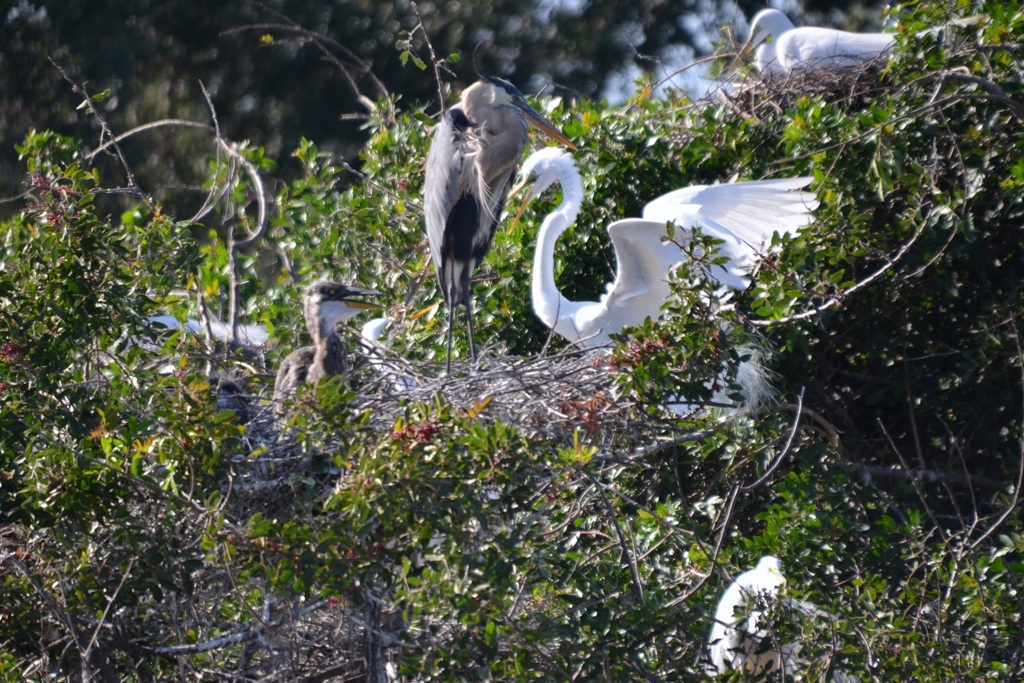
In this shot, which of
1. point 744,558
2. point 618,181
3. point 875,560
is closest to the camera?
point 875,560

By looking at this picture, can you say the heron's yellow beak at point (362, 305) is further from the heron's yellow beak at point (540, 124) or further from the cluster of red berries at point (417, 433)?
the cluster of red berries at point (417, 433)

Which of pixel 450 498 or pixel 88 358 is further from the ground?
pixel 450 498

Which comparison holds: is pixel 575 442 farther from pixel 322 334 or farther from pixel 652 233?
pixel 322 334

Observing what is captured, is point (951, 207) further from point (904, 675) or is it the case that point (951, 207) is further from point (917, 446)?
point (904, 675)

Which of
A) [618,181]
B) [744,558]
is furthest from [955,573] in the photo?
[618,181]

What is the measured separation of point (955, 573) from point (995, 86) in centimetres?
154

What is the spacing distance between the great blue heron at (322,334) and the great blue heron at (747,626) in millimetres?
1703

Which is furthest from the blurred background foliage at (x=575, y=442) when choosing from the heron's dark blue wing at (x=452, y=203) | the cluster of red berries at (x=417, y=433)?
the heron's dark blue wing at (x=452, y=203)

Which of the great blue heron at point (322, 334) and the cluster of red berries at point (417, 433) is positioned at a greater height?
the cluster of red berries at point (417, 433)

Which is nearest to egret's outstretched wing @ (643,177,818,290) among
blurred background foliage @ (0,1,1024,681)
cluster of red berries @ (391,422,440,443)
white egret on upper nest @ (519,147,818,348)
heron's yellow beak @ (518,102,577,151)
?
white egret on upper nest @ (519,147,818,348)

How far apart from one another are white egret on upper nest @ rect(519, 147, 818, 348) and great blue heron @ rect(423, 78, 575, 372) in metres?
0.14

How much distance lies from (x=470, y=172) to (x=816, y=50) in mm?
1907

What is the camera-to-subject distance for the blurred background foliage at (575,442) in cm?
291

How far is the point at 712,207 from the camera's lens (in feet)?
14.4
